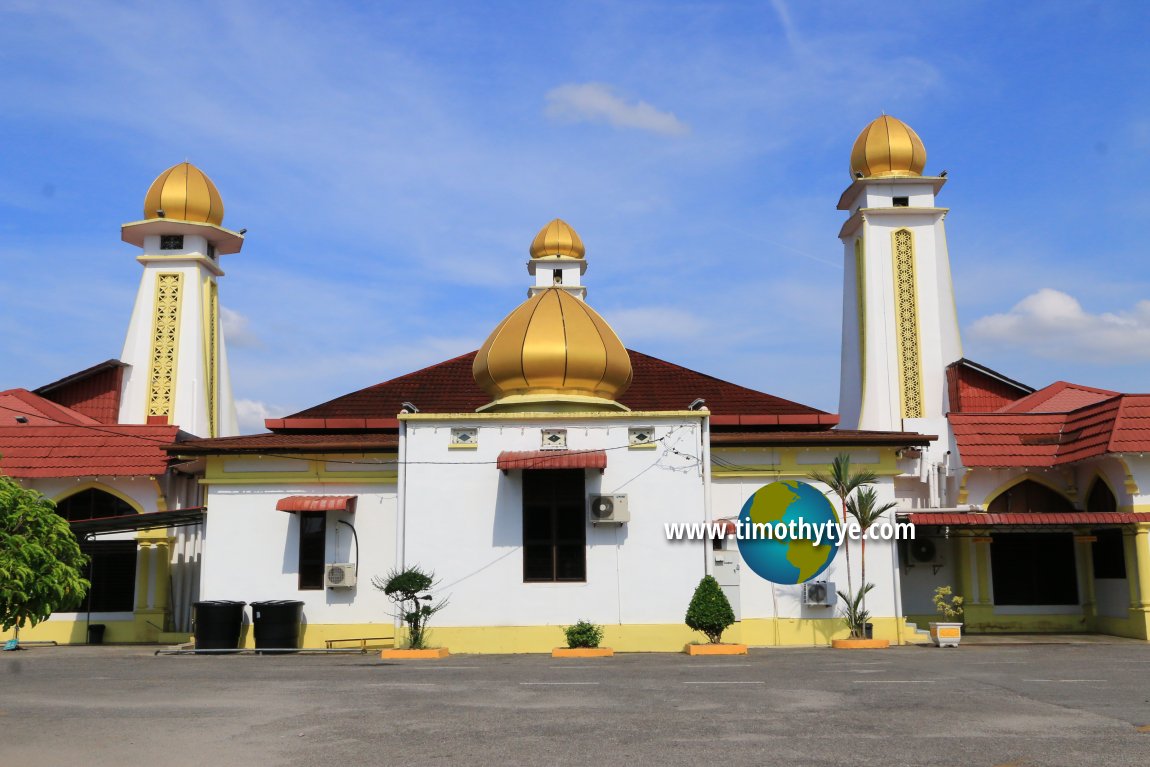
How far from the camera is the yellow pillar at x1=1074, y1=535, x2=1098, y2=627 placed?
23.7m

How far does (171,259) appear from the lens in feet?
109

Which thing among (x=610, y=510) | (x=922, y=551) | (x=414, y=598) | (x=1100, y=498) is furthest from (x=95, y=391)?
(x=1100, y=498)

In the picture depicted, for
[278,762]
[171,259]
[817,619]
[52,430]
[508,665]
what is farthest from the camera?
[171,259]

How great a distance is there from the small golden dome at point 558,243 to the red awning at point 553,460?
26342 mm

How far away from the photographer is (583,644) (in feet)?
60.2

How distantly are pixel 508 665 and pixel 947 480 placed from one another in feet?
45.5

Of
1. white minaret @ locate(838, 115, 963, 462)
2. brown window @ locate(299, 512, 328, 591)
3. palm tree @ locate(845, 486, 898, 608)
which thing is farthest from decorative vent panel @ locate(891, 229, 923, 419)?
brown window @ locate(299, 512, 328, 591)

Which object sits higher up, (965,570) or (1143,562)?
(1143,562)

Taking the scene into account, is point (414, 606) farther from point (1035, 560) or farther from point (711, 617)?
point (1035, 560)

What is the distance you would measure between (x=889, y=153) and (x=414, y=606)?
22415 millimetres

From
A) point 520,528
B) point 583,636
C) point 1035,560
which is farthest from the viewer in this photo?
point 1035,560

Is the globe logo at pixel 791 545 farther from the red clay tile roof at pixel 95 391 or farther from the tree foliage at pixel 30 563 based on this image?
the red clay tile roof at pixel 95 391

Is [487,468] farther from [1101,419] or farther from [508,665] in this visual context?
[1101,419]

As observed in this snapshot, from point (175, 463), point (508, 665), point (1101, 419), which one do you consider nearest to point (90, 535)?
point (175, 463)
